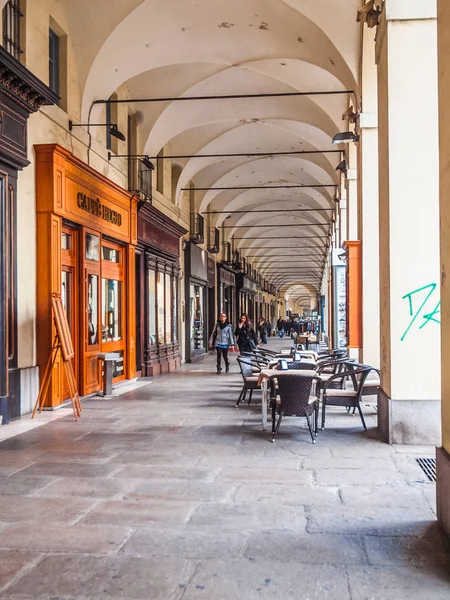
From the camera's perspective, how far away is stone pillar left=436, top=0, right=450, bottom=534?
3.95 meters

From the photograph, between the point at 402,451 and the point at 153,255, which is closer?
the point at 402,451

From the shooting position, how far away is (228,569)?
3387 millimetres

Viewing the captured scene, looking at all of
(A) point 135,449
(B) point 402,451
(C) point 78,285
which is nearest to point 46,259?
(C) point 78,285

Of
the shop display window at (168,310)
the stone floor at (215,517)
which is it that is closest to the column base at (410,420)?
the stone floor at (215,517)

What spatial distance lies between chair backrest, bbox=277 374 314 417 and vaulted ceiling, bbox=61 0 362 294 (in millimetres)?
5917

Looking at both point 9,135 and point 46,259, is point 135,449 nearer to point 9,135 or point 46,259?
point 46,259

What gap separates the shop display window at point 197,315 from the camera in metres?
20.5

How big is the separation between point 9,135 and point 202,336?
14724 mm

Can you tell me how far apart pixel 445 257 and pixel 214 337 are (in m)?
11.3

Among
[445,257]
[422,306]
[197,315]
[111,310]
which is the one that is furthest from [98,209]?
[197,315]

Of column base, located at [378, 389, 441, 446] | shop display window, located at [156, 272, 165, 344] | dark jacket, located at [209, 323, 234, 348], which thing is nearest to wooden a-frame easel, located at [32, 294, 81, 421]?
column base, located at [378, 389, 441, 446]

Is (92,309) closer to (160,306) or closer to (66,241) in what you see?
(66,241)

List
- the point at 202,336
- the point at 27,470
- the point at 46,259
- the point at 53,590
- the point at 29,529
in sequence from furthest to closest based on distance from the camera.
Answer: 1. the point at 202,336
2. the point at 46,259
3. the point at 27,470
4. the point at 29,529
5. the point at 53,590

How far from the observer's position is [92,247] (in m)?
11.1
